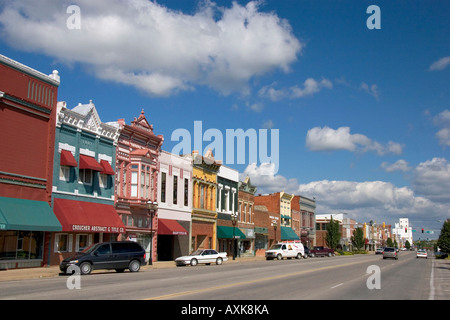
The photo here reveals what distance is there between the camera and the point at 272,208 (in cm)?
7525

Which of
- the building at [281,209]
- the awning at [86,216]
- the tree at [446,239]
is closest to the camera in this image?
the awning at [86,216]

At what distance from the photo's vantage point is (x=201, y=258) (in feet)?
131

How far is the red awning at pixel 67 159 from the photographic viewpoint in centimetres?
3212

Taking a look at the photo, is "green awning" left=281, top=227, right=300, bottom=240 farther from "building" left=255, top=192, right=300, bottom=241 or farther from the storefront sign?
the storefront sign

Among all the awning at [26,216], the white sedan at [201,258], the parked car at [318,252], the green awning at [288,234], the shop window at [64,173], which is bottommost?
the parked car at [318,252]

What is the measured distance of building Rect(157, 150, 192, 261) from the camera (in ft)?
144

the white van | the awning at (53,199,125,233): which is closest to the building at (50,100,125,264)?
the awning at (53,199,125,233)

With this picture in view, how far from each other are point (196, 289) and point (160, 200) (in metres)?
26.7

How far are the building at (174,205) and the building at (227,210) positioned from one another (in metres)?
6.92

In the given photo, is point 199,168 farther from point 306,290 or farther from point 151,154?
point 306,290

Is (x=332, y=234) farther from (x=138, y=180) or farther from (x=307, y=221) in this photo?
(x=138, y=180)

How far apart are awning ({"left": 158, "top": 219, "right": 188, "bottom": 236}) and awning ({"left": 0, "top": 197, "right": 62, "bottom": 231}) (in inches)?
530

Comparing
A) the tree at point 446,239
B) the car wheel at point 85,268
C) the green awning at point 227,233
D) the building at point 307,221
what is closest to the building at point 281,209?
the building at point 307,221

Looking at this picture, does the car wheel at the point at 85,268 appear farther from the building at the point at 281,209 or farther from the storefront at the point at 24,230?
the building at the point at 281,209
